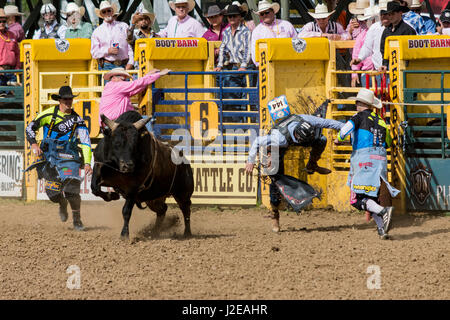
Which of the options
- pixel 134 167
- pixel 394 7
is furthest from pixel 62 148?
pixel 394 7

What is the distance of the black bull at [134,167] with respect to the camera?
27.7 feet

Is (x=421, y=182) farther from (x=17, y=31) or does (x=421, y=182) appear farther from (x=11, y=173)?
(x=17, y=31)

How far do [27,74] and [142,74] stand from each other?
1.98 metres

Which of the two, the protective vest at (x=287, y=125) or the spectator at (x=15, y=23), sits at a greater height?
the spectator at (x=15, y=23)

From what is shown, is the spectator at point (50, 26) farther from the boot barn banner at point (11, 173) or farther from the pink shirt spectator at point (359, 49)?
the pink shirt spectator at point (359, 49)

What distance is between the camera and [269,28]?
38.0ft

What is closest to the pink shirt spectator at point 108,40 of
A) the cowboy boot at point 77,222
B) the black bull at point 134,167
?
the cowboy boot at point 77,222

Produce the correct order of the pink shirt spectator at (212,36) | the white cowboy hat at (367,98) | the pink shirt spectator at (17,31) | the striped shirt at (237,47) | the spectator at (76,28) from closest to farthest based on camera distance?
the white cowboy hat at (367,98) → the striped shirt at (237,47) → the pink shirt spectator at (212,36) → the spectator at (76,28) → the pink shirt spectator at (17,31)

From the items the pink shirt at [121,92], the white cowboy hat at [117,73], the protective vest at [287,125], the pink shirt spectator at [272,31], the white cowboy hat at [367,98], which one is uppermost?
the pink shirt spectator at [272,31]

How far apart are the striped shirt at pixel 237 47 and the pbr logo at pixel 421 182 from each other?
2.90 meters

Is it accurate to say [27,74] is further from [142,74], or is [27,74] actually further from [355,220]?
[355,220]

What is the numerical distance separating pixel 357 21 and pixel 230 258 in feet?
18.4

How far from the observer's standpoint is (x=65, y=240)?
8844 millimetres
